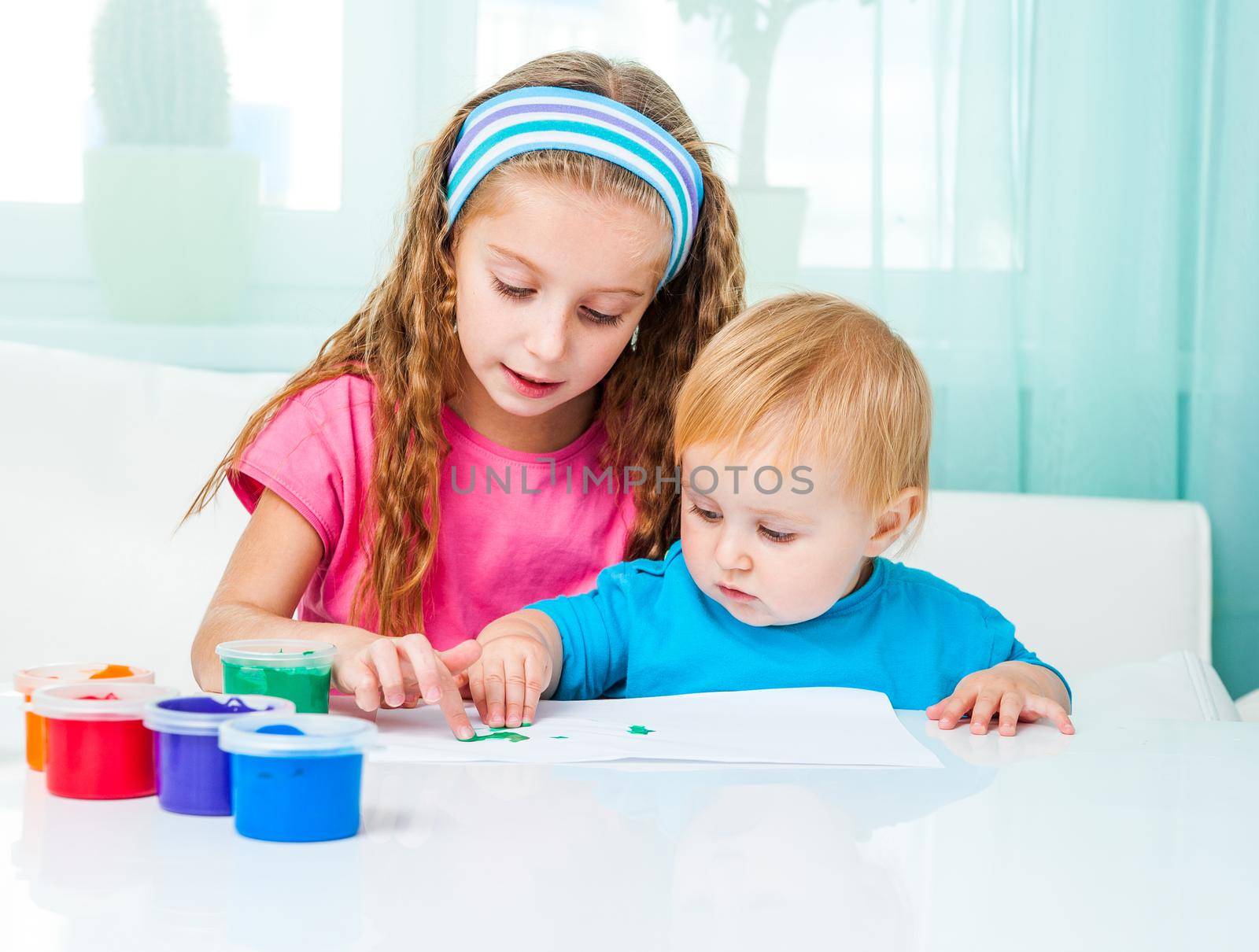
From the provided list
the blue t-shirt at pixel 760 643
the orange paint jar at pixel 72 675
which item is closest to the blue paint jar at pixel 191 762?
A: the orange paint jar at pixel 72 675

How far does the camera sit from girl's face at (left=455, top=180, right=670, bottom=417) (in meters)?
1.09

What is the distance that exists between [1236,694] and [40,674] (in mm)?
1904

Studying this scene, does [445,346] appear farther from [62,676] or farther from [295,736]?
[295,736]

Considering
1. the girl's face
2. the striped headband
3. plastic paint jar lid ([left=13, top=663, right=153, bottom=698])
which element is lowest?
plastic paint jar lid ([left=13, top=663, right=153, bottom=698])

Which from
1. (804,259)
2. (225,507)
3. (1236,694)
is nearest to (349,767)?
(225,507)

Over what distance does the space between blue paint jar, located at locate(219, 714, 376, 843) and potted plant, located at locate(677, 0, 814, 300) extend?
1.49m

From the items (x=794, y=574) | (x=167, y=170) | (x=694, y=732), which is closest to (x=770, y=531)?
(x=794, y=574)

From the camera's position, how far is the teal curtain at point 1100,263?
76.0 inches

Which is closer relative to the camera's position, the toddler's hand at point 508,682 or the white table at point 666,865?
the white table at point 666,865

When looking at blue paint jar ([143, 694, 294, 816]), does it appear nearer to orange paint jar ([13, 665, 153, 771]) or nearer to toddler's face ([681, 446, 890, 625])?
orange paint jar ([13, 665, 153, 771])

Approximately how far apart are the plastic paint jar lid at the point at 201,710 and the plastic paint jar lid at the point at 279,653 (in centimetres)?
9

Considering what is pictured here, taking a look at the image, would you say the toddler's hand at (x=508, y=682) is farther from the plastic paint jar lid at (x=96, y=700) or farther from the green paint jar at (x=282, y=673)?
the plastic paint jar lid at (x=96, y=700)

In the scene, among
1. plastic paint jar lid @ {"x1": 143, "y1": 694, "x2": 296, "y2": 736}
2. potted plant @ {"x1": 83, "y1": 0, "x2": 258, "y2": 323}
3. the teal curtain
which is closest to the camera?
plastic paint jar lid @ {"x1": 143, "y1": 694, "x2": 296, "y2": 736}

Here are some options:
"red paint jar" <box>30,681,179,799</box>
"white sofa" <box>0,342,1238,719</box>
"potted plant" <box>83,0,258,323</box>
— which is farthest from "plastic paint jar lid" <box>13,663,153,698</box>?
"potted plant" <box>83,0,258,323</box>
